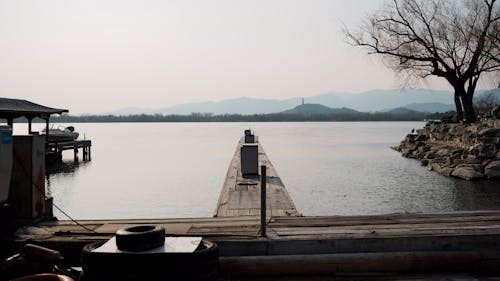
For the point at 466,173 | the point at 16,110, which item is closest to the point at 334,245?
the point at 466,173

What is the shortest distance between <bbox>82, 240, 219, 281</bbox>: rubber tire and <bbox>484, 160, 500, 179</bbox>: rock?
80.7ft

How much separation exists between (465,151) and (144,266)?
1249 inches

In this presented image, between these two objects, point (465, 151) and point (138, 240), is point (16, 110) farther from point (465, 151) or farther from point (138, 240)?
point (465, 151)

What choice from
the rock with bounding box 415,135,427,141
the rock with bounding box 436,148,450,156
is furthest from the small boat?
the rock with bounding box 415,135,427,141

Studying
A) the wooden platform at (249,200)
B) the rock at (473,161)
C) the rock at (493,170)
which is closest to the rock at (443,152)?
the rock at (473,161)

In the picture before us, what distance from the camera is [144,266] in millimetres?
4633

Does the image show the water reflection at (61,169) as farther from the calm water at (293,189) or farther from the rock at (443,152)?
the rock at (443,152)

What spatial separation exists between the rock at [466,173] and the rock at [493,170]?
330mm

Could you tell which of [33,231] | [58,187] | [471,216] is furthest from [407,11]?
[33,231]

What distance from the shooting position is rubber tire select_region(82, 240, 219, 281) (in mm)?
4629

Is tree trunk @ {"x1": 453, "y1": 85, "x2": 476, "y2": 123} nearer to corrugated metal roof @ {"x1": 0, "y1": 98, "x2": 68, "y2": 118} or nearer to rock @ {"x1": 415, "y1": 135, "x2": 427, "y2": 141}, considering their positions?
rock @ {"x1": 415, "y1": 135, "x2": 427, "y2": 141}

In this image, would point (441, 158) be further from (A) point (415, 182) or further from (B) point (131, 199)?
(B) point (131, 199)

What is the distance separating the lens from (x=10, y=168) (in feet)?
20.4

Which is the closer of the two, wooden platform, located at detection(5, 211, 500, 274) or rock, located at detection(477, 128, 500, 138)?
wooden platform, located at detection(5, 211, 500, 274)
